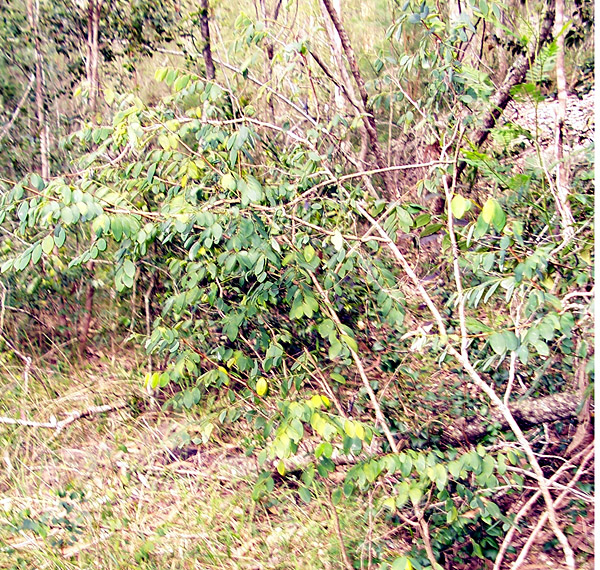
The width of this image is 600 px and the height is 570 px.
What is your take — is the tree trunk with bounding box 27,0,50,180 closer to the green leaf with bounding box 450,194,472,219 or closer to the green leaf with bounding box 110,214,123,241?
the green leaf with bounding box 110,214,123,241

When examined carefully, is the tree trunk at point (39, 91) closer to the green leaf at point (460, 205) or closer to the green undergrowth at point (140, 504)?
the green undergrowth at point (140, 504)

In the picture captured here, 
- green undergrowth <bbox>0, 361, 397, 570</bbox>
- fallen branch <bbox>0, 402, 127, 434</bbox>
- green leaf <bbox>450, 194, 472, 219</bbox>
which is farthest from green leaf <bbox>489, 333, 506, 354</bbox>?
fallen branch <bbox>0, 402, 127, 434</bbox>

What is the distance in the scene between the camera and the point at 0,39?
4.14 metres

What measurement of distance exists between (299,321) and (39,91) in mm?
2899

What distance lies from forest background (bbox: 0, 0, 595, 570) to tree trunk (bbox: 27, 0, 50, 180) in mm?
28

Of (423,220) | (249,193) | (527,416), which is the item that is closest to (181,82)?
(249,193)

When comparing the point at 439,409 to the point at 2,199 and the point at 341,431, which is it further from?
the point at 2,199

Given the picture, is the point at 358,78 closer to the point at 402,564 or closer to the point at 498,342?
the point at 498,342

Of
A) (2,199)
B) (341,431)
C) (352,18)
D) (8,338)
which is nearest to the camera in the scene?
(341,431)

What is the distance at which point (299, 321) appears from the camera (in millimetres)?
2873

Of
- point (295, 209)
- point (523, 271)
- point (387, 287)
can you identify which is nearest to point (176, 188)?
point (295, 209)

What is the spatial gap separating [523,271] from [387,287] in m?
0.91

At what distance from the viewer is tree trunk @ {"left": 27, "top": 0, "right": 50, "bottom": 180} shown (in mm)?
4164

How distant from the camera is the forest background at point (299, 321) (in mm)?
1809
